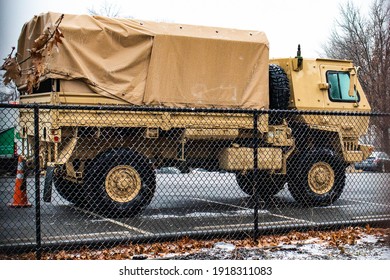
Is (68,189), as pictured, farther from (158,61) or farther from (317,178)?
(317,178)

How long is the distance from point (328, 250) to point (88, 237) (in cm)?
291

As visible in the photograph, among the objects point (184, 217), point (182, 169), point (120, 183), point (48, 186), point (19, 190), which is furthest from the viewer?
point (182, 169)

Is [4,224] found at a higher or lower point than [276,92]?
lower

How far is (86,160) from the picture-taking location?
29.6 ft

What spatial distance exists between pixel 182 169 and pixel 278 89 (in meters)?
2.44

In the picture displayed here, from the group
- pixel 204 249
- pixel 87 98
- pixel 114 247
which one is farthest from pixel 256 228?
pixel 87 98

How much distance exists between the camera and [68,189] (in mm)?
9977

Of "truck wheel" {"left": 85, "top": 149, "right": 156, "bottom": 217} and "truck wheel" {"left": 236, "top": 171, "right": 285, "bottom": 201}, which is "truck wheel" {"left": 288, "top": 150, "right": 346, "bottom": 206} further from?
"truck wheel" {"left": 85, "top": 149, "right": 156, "bottom": 217}

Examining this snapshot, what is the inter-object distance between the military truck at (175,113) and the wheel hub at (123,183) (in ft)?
0.05

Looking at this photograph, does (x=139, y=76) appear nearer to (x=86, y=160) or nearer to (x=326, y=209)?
(x=86, y=160)

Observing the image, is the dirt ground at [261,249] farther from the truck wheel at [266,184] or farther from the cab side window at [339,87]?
the cab side window at [339,87]

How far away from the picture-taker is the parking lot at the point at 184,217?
267 inches

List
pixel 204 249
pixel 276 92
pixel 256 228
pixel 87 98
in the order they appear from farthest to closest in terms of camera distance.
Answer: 1. pixel 276 92
2. pixel 87 98
3. pixel 256 228
4. pixel 204 249

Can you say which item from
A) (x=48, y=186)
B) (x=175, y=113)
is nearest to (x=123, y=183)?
(x=48, y=186)
